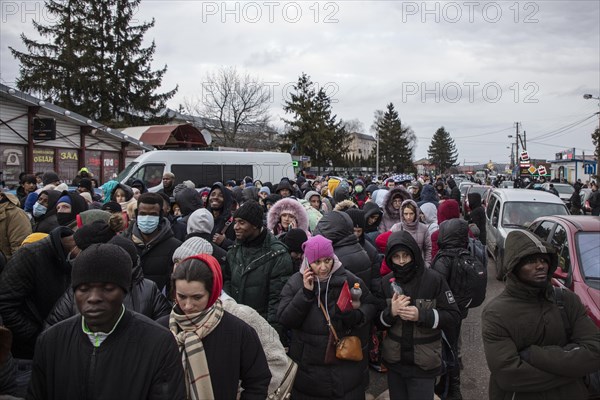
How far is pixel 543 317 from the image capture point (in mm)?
2549

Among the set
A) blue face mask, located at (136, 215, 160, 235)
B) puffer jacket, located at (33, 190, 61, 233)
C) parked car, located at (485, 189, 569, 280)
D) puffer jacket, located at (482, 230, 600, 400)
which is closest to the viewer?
puffer jacket, located at (482, 230, 600, 400)

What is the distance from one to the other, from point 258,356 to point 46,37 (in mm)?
35926

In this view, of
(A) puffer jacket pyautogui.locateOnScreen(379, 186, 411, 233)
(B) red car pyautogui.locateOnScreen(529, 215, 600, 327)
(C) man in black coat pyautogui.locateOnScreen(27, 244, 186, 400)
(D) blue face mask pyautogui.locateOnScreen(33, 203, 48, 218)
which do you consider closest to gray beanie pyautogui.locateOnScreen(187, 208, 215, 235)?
(D) blue face mask pyautogui.locateOnScreen(33, 203, 48, 218)

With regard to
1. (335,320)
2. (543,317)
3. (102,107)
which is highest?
(102,107)

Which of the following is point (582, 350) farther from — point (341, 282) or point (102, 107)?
point (102, 107)

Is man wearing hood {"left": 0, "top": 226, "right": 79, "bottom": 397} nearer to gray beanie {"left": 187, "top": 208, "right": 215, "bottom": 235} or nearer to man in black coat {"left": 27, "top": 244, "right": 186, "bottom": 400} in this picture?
man in black coat {"left": 27, "top": 244, "right": 186, "bottom": 400}

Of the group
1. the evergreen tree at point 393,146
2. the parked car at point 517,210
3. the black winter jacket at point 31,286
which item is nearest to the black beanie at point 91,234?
the black winter jacket at point 31,286

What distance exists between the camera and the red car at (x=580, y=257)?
14.8 ft

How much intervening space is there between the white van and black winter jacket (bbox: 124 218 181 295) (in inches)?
427

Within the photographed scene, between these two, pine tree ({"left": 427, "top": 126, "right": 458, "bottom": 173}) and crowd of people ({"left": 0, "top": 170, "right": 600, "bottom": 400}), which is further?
pine tree ({"left": 427, "top": 126, "right": 458, "bottom": 173})

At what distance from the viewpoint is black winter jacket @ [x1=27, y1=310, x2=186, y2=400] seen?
1.79m

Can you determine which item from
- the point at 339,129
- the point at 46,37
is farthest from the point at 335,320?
the point at 339,129

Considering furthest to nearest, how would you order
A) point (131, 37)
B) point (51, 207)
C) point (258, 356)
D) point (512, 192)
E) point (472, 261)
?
point (131, 37), point (512, 192), point (51, 207), point (472, 261), point (258, 356)

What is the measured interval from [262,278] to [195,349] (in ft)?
4.81
